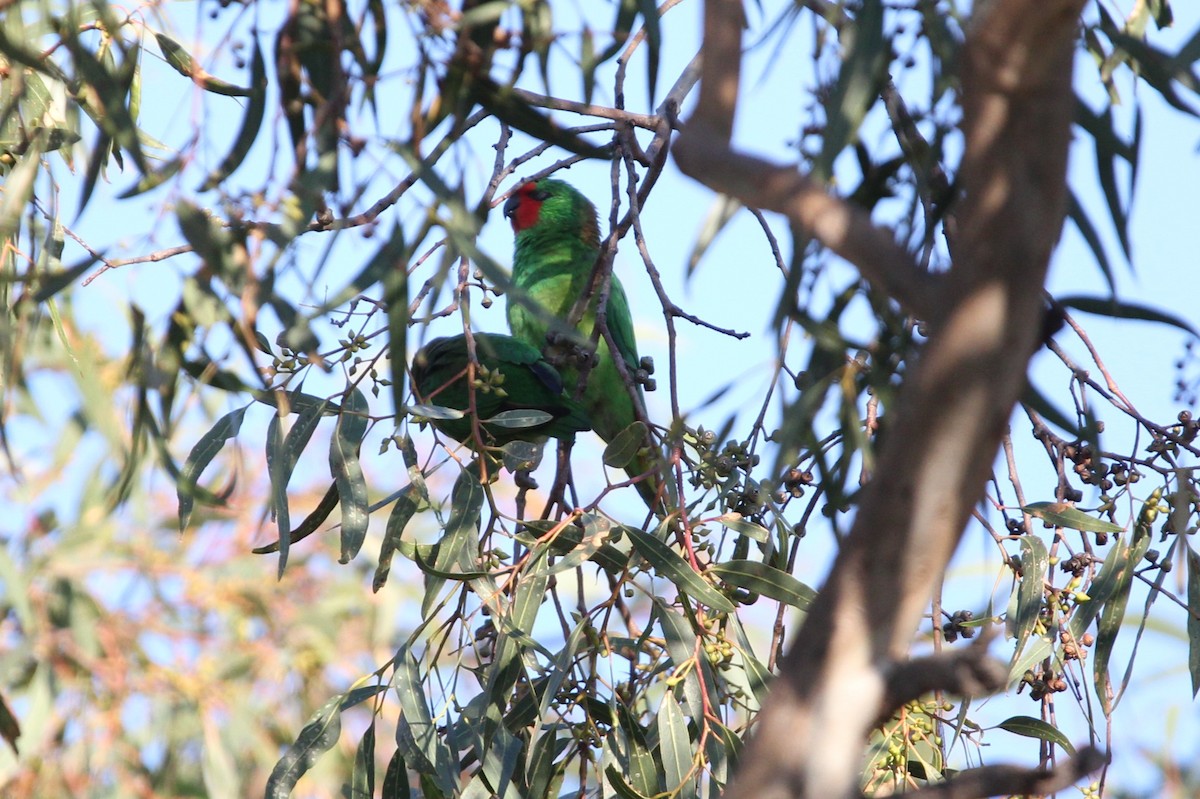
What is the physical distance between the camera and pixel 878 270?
89cm

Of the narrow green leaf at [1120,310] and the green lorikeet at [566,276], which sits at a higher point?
the green lorikeet at [566,276]

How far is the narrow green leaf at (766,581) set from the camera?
1694 millimetres

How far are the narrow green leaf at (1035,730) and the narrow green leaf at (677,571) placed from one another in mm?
480

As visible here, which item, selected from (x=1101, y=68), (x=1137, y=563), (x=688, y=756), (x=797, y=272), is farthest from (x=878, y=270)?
(x=1137, y=563)

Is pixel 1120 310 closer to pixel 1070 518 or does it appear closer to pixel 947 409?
pixel 947 409

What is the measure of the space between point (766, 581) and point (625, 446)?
306 mm

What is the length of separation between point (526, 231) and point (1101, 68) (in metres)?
2.71

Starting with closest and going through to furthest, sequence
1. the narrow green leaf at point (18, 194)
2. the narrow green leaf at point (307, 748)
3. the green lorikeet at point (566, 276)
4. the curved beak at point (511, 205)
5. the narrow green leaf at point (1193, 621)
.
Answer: the narrow green leaf at point (18, 194) < the narrow green leaf at point (307, 748) < the narrow green leaf at point (1193, 621) < the green lorikeet at point (566, 276) < the curved beak at point (511, 205)

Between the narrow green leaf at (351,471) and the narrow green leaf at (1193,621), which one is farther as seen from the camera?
the narrow green leaf at (1193,621)

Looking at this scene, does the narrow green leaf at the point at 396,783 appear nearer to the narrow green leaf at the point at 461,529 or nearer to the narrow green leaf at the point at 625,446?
the narrow green leaf at the point at 461,529

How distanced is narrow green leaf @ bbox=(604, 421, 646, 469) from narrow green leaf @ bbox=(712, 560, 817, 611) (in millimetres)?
231

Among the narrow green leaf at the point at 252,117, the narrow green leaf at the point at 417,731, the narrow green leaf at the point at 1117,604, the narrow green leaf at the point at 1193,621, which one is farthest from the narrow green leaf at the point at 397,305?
the narrow green leaf at the point at 1193,621

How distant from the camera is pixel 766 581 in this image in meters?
1.71

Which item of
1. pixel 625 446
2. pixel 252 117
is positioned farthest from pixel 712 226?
pixel 625 446
